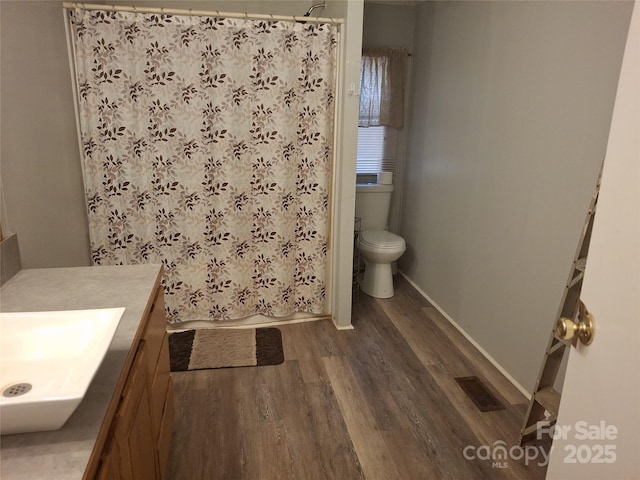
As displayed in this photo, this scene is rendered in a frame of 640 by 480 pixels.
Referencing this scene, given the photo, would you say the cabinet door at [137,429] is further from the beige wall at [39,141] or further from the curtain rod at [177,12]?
the curtain rod at [177,12]

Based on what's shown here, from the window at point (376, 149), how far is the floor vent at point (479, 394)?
2068 millimetres

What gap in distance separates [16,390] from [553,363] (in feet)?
6.45

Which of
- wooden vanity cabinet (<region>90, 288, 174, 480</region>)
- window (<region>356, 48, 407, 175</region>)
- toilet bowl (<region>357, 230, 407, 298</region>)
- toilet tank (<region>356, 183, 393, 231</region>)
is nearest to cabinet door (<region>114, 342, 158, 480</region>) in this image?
wooden vanity cabinet (<region>90, 288, 174, 480</region>)

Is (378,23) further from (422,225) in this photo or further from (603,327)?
(603,327)

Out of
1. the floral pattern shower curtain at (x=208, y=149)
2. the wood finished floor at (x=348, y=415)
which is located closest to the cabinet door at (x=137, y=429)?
the wood finished floor at (x=348, y=415)

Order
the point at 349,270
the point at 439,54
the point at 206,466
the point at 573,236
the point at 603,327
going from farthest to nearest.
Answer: the point at 439,54 → the point at 349,270 → the point at 573,236 → the point at 206,466 → the point at 603,327

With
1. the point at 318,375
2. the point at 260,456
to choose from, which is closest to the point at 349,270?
the point at 318,375

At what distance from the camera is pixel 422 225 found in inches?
145

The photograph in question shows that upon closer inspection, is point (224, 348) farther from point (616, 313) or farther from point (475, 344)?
point (616, 313)

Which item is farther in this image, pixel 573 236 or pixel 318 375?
pixel 318 375

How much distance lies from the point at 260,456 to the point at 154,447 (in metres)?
0.59

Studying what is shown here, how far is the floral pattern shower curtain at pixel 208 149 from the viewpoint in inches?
101

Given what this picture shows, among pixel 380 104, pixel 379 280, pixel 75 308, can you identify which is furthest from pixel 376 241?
pixel 75 308

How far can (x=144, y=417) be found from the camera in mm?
1412
